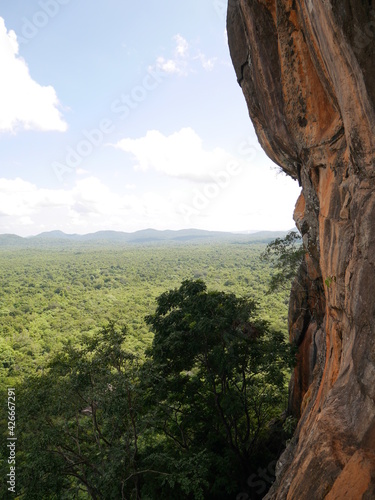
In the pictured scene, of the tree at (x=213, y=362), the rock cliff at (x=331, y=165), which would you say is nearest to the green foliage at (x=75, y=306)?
the tree at (x=213, y=362)

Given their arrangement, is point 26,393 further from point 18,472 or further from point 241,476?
point 241,476

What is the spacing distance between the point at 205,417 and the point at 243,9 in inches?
515

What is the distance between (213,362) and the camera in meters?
10.5

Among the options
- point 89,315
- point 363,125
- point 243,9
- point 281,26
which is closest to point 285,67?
point 281,26

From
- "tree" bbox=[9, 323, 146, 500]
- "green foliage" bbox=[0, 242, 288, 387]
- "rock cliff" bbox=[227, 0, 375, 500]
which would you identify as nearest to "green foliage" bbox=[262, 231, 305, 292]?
"rock cliff" bbox=[227, 0, 375, 500]

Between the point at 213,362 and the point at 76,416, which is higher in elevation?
the point at 213,362

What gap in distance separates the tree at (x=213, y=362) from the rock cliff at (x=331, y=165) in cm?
248

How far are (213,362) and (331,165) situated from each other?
7.50 meters

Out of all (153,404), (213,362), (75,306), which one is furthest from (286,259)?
(75,306)

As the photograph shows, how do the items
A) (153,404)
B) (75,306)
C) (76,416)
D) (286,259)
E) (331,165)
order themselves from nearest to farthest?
(331,165) → (76,416) → (153,404) → (286,259) → (75,306)

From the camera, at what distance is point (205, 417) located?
11.4 metres

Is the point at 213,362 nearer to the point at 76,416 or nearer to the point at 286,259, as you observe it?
the point at 76,416

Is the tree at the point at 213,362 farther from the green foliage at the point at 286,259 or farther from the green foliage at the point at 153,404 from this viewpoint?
the green foliage at the point at 286,259

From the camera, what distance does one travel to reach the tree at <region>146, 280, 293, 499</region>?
9.80 meters
